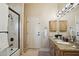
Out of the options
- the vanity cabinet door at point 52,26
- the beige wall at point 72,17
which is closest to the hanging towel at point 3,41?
the vanity cabinet door at point 52,26

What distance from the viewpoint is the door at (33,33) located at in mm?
2035

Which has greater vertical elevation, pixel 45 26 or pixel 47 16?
pixel 47 16

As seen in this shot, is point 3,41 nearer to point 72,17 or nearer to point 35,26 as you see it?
point 35,26

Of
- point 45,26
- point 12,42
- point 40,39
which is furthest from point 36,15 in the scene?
point 12,42

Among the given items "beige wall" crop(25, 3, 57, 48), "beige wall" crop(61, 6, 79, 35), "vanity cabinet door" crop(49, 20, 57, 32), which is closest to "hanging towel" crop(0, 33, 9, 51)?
"beige wall" crop(25, 3, 57, 48)

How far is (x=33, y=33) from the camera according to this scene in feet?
6.84

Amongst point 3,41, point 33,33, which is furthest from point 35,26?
point 3,41

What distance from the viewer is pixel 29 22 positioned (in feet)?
6.78

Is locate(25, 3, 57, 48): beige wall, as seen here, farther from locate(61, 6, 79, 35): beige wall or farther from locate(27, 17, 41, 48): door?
locate(61, 6, 79, 35): beige wall

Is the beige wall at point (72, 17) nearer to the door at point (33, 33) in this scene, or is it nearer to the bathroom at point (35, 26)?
the bathroom at point (35, 26)

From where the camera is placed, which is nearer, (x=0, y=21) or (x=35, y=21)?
(x=0, y=21)

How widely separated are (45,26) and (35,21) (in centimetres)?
18

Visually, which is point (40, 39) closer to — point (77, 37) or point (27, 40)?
point (27, 40)

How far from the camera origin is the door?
6.68ft
